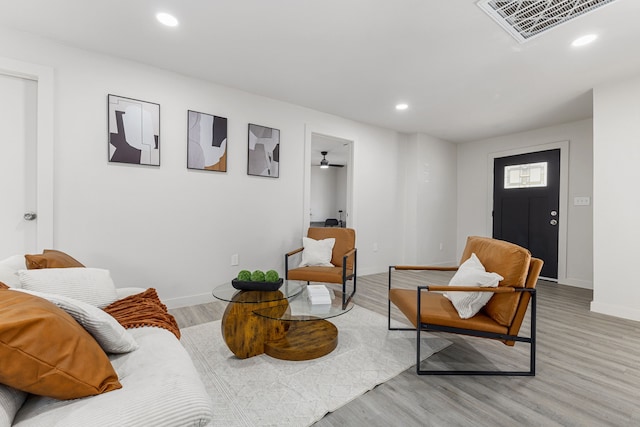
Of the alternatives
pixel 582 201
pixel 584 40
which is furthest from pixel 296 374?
pixel 582 201

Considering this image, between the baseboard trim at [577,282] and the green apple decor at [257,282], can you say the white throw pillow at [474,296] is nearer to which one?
the green apple decor at [257,282]

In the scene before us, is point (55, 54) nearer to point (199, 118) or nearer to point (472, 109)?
point (199, 118)

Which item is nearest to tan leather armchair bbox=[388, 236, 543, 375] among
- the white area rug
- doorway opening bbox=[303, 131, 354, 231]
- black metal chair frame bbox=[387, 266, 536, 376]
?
black metal chair frame bbox=[387, 266, 536, 376]

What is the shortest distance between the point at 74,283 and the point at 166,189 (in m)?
1.54

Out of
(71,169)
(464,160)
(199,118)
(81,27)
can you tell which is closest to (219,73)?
(199,118)

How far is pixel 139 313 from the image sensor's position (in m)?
1.67

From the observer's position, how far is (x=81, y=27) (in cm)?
228

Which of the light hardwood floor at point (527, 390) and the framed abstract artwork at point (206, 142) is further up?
the framed abstract artwork at point (206, 142)

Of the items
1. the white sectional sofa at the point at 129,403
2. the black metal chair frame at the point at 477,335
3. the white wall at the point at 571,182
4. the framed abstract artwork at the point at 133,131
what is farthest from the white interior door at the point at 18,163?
the white wall at the point at 571,182

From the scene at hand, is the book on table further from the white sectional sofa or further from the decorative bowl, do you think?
the white sectional sofa

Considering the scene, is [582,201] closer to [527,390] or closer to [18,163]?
[527,390]

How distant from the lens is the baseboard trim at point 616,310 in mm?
2915

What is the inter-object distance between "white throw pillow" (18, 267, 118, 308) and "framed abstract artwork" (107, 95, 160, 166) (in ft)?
4.59

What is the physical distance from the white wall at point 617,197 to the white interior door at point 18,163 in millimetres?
5474
